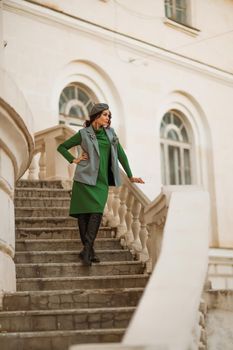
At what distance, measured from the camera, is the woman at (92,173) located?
725 centimetres

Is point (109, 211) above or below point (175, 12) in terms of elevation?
below

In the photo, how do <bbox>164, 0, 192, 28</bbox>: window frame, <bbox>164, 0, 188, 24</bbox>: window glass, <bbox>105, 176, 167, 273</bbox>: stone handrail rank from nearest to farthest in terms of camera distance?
<bbox>105, 176, 167, 273</bbox>: stone handrail → <bbox>164, 0, 192, 28</bbox>: window frame → <bbox>164, 0, 188, 24</bbox>: window glass

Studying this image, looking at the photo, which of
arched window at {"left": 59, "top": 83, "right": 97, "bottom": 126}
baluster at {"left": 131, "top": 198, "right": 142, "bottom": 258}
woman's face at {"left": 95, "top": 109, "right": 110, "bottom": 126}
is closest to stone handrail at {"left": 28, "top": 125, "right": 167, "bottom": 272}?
baluster at {"left": 131, "top": 198, "right": 142, "bottom": 258}

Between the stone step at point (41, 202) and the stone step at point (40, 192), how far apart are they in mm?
325

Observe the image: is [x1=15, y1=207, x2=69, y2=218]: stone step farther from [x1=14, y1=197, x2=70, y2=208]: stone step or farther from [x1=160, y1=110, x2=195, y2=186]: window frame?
[x1=160, y1=110, x2=195, y2=186]: window frame

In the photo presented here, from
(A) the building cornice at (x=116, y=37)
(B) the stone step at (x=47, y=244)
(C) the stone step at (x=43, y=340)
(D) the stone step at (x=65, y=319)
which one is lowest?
(C) the stone step at (x=43, y=340)

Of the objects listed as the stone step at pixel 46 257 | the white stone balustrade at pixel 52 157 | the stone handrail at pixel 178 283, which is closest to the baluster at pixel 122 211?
A: the stone step at pixel 46 257

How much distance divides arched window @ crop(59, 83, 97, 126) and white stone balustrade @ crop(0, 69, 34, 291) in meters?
9.24

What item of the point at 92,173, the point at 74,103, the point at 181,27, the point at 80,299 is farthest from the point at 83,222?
the point at 181,27

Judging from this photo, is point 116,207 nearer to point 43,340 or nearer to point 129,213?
point 129,213

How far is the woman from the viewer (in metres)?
7.25

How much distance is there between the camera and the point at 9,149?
6078 mm

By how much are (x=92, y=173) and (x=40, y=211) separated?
2002 mm

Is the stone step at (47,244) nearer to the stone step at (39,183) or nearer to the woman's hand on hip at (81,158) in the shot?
the woman's hand on hip at (81,158)
